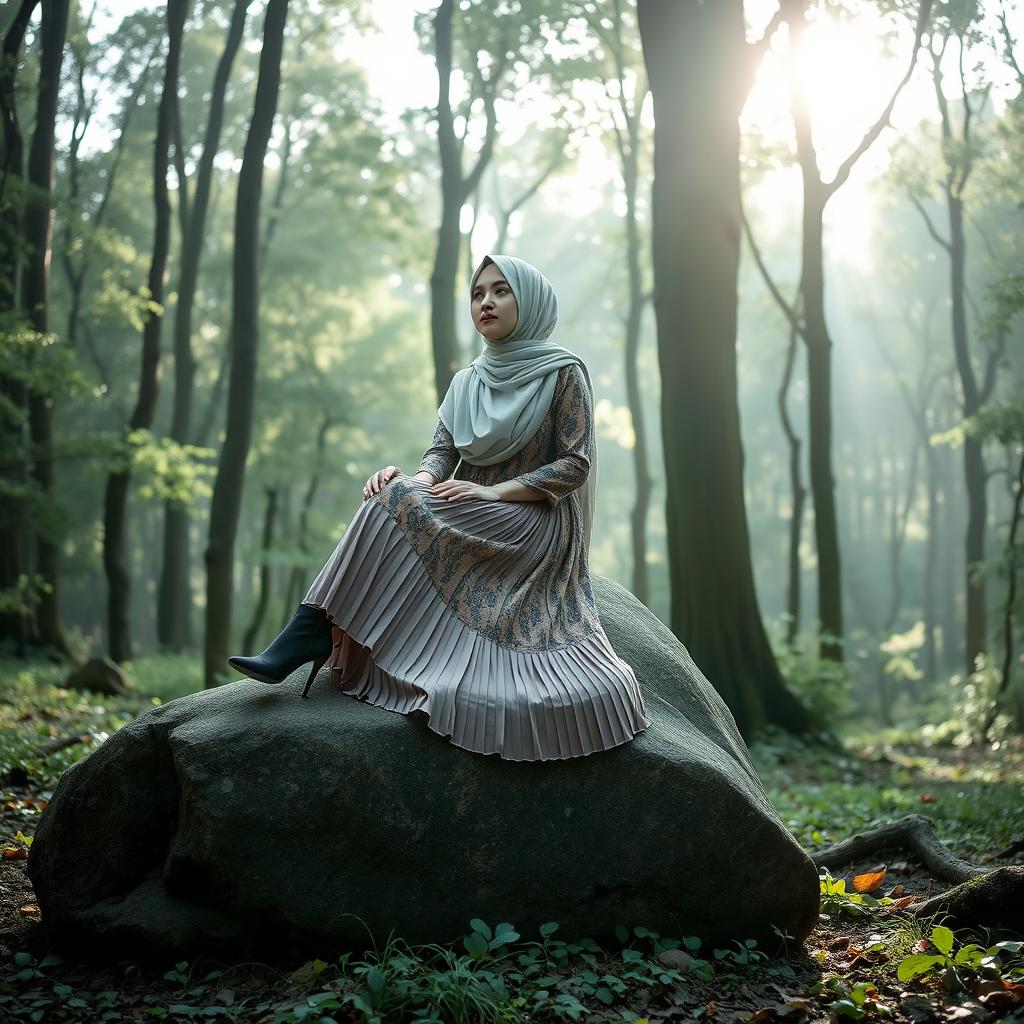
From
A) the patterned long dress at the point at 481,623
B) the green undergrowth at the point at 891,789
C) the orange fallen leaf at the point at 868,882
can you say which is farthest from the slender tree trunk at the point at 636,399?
the patterned long dress at the point at 481,623

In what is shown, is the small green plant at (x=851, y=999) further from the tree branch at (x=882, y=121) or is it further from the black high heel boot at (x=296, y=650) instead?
the tree branch at (x=882, y=121)

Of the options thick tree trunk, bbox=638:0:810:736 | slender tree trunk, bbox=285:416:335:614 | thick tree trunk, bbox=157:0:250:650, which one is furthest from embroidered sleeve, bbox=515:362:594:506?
slender tree trunk, bbox=285:416:335:614

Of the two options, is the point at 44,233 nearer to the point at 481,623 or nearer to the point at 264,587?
the point at 264,587

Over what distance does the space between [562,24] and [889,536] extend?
98.4 feet

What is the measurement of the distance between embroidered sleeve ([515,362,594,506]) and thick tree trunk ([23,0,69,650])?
872 centimetres

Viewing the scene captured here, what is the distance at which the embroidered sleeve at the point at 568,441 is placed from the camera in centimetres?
446

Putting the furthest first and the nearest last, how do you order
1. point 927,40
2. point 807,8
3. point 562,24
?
1. point 562,24
2. point 927,40
3. point 807,8

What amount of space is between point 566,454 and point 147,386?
11230 millimetres

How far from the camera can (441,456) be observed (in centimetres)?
483

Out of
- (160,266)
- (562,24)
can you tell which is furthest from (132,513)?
(562,24)

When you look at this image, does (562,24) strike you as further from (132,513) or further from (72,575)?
(132,513)

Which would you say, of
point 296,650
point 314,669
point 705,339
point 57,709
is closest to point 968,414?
point 705,339

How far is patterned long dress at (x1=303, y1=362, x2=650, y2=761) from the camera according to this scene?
3.93 meters

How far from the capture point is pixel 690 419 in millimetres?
9688
